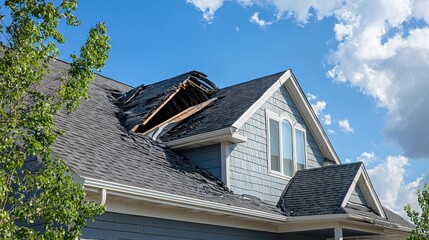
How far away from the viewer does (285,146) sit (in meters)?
14.9

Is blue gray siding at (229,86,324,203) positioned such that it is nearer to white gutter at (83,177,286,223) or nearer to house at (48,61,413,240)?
house at (48,61,413,240)

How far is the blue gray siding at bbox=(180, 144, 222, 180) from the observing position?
12.6 meters

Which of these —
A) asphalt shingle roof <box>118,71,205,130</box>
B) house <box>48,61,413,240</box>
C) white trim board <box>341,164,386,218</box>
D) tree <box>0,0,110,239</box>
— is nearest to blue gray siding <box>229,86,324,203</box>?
house <box>48,61,413,240</box>

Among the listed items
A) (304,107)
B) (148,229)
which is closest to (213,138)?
(148,229)

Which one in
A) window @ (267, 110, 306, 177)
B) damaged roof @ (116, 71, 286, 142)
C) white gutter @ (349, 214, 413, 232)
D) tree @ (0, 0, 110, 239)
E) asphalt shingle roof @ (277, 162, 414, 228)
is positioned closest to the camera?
tree @ (0, 0, 110, 239)

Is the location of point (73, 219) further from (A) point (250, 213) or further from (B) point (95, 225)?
(A) point (250, 213)

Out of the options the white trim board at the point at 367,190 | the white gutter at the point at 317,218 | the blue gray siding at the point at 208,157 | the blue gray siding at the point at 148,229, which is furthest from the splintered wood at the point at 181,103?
the white trim board at the point at 367,190

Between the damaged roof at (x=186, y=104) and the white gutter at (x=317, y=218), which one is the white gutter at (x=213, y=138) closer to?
the damaged roof at (x=186, y=104)

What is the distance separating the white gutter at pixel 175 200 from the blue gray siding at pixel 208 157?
152cm

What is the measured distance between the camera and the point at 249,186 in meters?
13.0

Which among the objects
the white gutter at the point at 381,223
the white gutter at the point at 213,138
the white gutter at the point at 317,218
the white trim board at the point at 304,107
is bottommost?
the white gutter at the point at 317,218

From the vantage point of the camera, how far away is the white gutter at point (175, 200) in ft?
26.8

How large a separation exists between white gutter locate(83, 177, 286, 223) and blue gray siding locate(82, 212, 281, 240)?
20.5 inches

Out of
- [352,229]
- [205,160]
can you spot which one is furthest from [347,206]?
[205,160]
